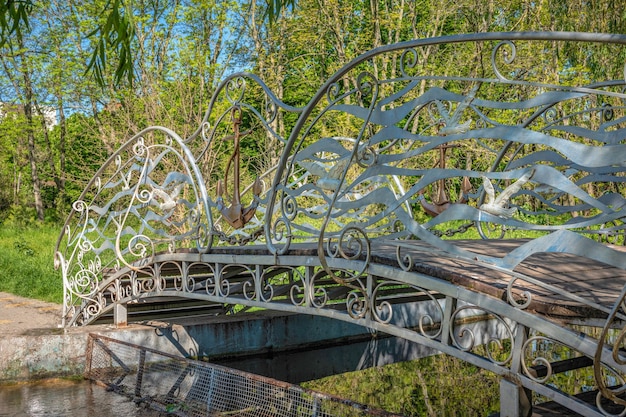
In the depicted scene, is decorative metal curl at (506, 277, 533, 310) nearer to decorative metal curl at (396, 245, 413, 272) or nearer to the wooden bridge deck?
the wooden bridge deck

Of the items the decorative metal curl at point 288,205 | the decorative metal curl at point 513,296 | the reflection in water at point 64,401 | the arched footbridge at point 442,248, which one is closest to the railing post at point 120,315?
the arched footbridge at point 442,248

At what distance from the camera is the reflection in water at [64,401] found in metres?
6.23

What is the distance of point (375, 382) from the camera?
814 cm

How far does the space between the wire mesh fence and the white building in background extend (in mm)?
15674

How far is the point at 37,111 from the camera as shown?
2223 cm

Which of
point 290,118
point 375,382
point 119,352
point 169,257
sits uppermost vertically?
point 290,118

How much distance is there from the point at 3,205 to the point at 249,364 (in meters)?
16.4

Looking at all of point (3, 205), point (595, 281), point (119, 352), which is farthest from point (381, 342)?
point (3, 205)

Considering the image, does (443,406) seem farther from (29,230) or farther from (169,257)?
(29,230)

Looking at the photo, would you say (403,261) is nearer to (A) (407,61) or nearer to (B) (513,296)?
(B) (513,296)

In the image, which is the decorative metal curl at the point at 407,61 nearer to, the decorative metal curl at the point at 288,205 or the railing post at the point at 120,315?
the decorative metal curl at the point at 288,205

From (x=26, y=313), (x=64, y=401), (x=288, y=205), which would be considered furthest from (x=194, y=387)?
(x=26, y=313)

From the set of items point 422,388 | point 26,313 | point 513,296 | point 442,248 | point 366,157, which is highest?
point 366,157

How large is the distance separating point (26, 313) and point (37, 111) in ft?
46.3
